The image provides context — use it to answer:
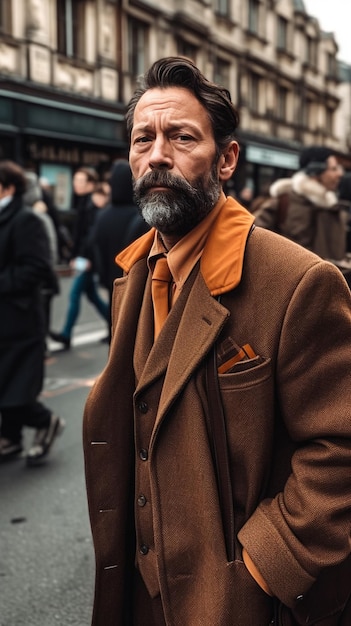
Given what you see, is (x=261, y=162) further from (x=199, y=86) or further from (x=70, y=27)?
(x=199, y=86)

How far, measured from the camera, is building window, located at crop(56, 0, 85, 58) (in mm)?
17141

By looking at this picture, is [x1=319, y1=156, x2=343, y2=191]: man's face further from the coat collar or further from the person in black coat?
the coat collar

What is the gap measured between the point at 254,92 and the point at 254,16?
8.42ft

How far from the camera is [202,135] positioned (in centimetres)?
171

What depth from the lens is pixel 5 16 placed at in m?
15.3

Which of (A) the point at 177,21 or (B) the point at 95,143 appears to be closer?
(B) the point at 95,143

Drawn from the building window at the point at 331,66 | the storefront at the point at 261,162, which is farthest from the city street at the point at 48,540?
the building window at the point at 331,66

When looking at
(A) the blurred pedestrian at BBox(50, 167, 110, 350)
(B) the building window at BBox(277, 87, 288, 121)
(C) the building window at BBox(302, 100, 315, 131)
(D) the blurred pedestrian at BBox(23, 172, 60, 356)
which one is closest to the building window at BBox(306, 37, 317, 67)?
(C) the building window at BBox(302, 100, 315, 131)

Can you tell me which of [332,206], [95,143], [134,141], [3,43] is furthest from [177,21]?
[134,141]

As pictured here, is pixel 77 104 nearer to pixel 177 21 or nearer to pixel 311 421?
pixel 177 21

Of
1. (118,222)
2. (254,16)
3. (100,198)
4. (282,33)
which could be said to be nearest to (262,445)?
(118,222)

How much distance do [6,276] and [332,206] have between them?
6.59 feet

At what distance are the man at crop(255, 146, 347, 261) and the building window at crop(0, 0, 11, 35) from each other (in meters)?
12.1

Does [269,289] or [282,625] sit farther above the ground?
[269,289]
